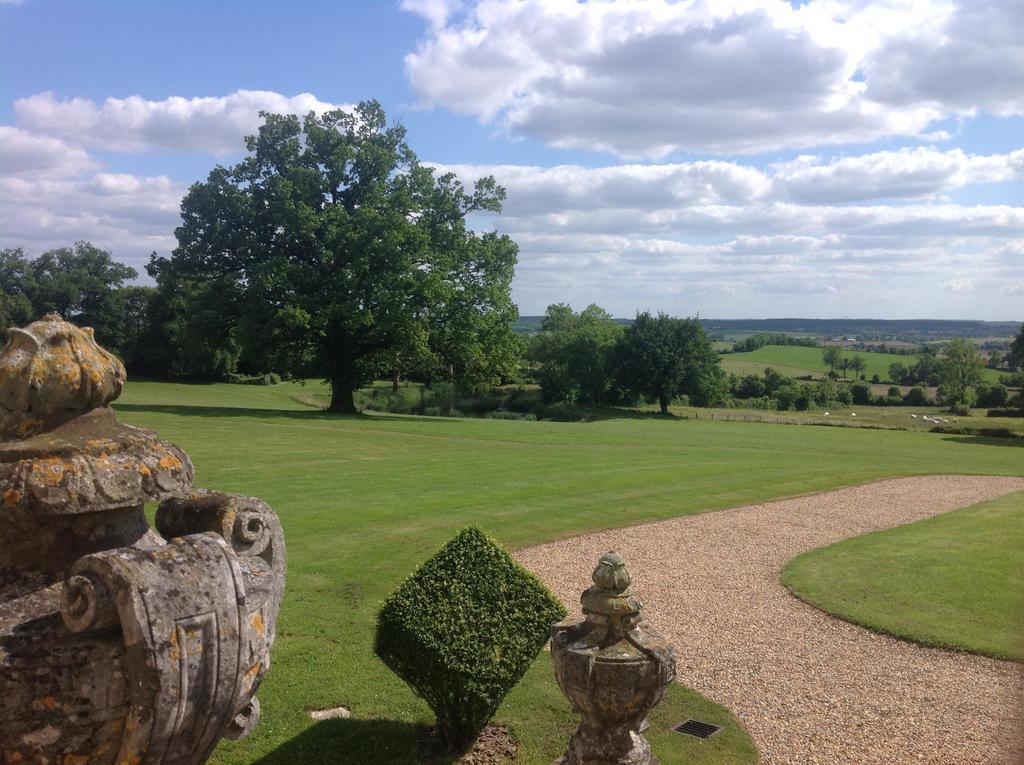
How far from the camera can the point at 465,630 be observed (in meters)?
7.43

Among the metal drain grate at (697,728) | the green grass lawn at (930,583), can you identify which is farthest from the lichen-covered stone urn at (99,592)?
the green grass lawn at (930,583)

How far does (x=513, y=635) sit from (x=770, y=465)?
73.1 feet

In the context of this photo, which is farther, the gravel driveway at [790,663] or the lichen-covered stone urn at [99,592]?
the gravel driveway at [790,663]

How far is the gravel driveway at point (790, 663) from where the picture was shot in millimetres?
8484

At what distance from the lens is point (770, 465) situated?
28.0 m

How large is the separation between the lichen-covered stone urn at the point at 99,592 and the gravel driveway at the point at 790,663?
6.24 metres

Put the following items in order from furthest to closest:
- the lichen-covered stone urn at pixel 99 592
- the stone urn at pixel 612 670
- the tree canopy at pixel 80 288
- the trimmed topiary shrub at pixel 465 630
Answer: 1. the tree canopy at pixel 80 288
2. the trimmed topiary shrub at pixel 465 630
3. the stone urn at pixel 612 670
4. the lichen-covered stone urn at pixel 99 592

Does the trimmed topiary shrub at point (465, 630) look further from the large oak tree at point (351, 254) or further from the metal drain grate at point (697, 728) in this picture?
the large oak tree at point (351, 254)

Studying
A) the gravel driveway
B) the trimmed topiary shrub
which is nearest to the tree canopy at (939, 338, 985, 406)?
the gravel driveway

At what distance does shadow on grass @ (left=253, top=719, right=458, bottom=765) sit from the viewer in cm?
736

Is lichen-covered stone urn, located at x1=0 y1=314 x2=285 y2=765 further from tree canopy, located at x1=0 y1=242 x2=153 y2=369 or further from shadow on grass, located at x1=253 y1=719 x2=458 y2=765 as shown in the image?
tree canopy, located at x1=0 y1=242 x2=153 y2=369

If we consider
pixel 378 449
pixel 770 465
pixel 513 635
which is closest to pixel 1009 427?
pixel 770 465

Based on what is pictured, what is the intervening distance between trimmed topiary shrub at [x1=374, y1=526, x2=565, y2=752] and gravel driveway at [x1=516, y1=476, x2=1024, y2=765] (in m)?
2.81

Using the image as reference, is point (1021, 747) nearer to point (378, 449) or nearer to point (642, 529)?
point (642, 529)
